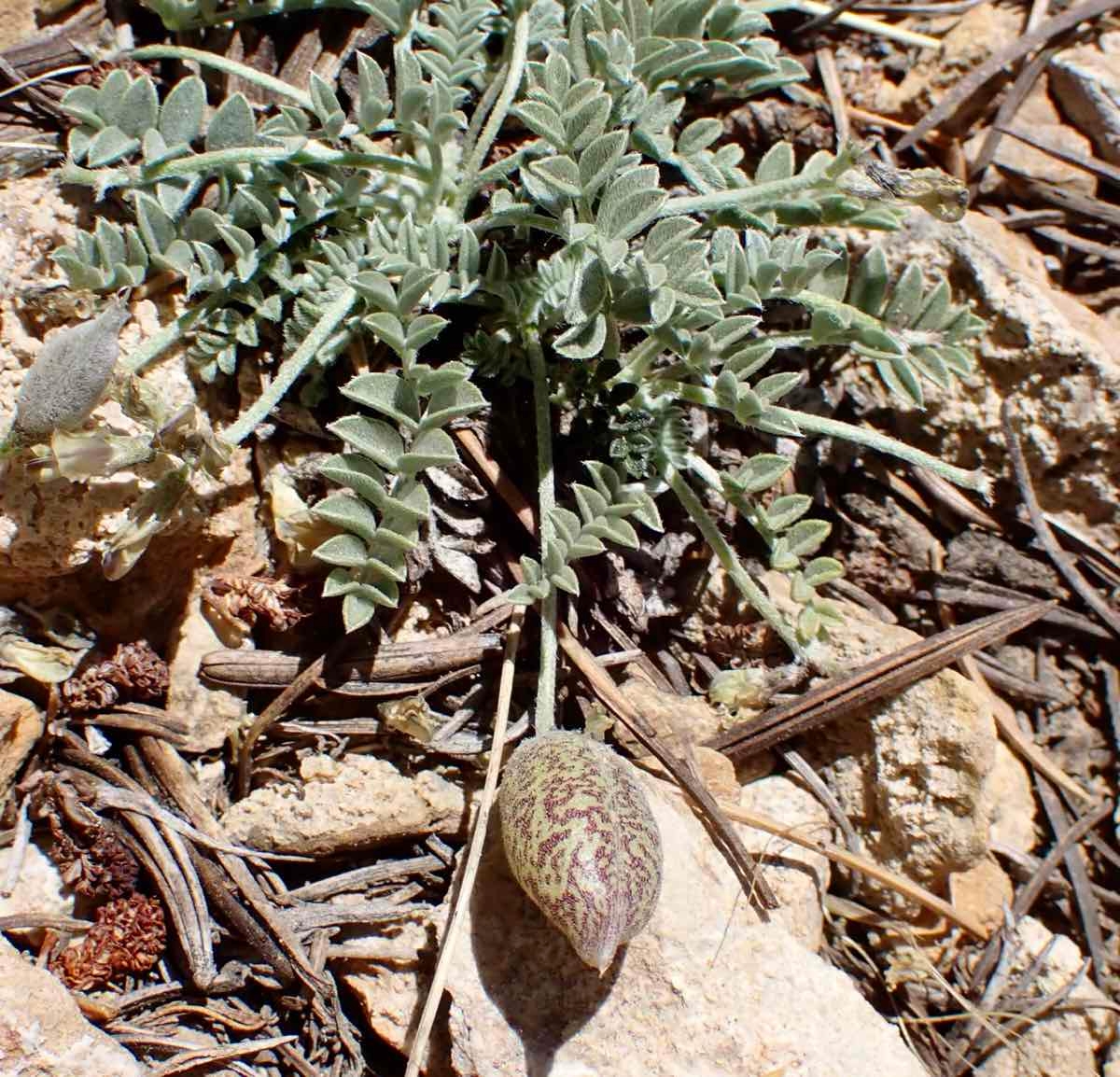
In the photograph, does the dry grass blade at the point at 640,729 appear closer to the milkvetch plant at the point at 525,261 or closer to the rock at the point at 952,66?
the milkvetch plant at the point at 525,261

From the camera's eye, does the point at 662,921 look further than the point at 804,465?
No

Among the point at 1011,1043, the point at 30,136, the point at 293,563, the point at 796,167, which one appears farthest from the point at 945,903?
the point at 30,136

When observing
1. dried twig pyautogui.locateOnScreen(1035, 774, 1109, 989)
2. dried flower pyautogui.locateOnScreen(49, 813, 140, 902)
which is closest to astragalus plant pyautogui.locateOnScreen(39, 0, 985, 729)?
dried flower pyautogui.locateOnScreen(49, 813, 140, 902)

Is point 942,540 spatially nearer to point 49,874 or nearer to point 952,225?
point 952,225

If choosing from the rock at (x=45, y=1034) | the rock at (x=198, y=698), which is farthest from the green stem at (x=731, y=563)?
the rock at (x=45, y=1034)

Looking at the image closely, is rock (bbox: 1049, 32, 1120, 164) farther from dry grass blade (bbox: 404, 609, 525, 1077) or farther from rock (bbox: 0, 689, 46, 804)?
rock (bbox: 0, 689, 46, 804)

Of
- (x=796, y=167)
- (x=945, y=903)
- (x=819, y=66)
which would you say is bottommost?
(x=945, y=903)
